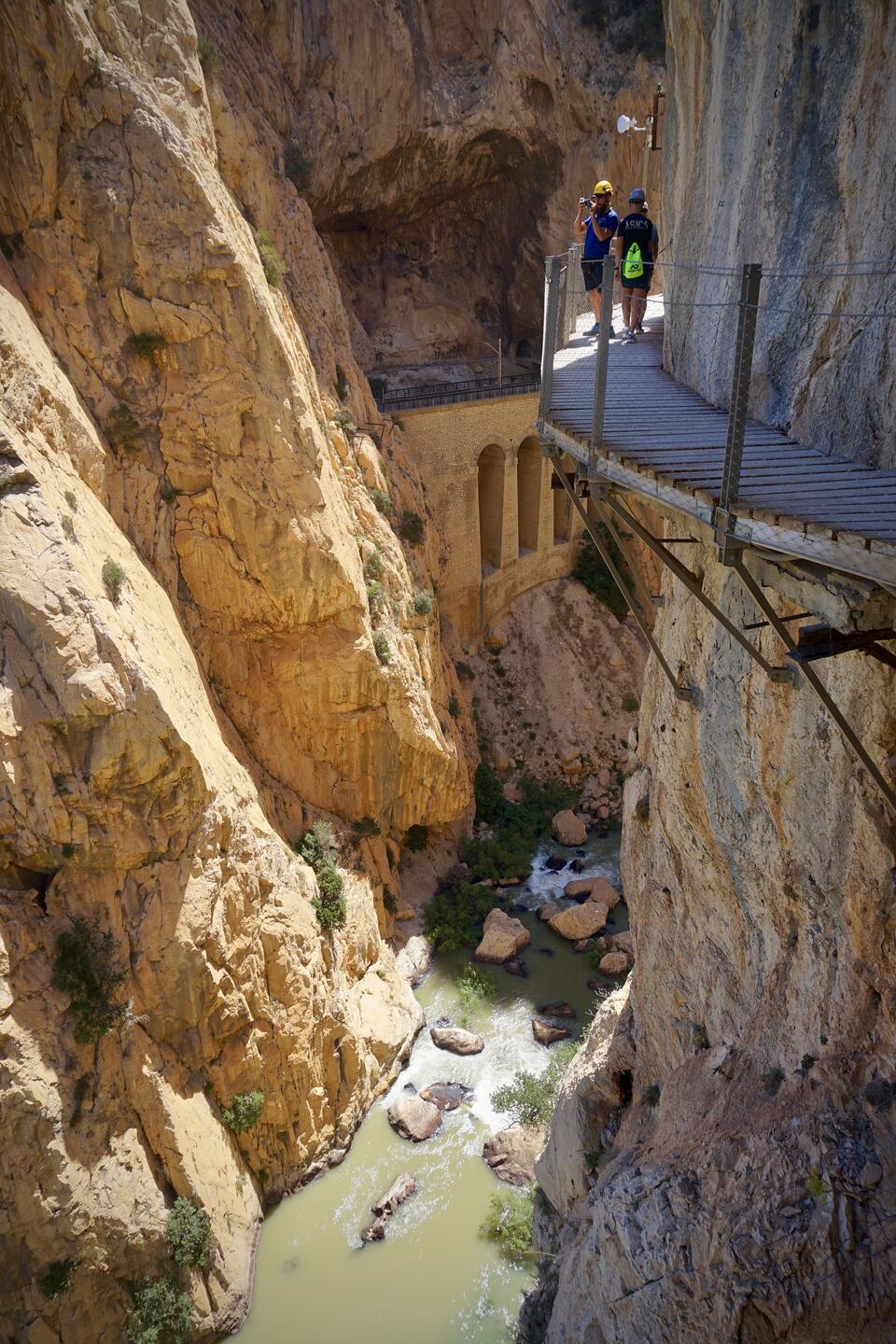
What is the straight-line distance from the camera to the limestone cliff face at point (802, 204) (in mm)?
6449

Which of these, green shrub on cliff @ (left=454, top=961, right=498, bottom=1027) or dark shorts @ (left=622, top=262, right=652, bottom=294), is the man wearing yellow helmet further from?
green shrub on cliff @ (left=454, top=961, right=498, bottom=1027)

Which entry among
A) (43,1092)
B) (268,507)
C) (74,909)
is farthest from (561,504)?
(43,1092)

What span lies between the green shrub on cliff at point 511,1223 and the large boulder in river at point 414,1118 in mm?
1817

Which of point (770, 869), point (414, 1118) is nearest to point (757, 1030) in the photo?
point (770, 869)

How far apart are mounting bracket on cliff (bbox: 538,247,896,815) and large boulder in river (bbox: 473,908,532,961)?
13639 mm

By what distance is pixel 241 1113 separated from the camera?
1549 centimetres

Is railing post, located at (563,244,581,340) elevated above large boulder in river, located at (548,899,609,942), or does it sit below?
above

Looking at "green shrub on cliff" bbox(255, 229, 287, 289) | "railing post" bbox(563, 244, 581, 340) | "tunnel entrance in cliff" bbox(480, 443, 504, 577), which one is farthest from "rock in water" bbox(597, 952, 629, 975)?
"green shrub on cliff" bbox(255, 229, 287, 289)

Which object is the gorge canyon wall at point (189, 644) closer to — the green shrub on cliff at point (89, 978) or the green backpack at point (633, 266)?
the green shrub on cliff at point (89, 978)

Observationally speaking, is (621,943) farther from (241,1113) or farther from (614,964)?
(241,1113)

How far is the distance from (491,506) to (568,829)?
10.5 metres

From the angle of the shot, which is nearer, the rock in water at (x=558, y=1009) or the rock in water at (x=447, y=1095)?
the rock in water at (x=447, y=1095)

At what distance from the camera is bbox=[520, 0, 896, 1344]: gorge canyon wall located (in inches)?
233

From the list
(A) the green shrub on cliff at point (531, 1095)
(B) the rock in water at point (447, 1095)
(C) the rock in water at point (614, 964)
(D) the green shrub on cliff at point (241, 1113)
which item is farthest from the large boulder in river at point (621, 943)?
(D) the green shrub on cliff at point (241, 1113)
